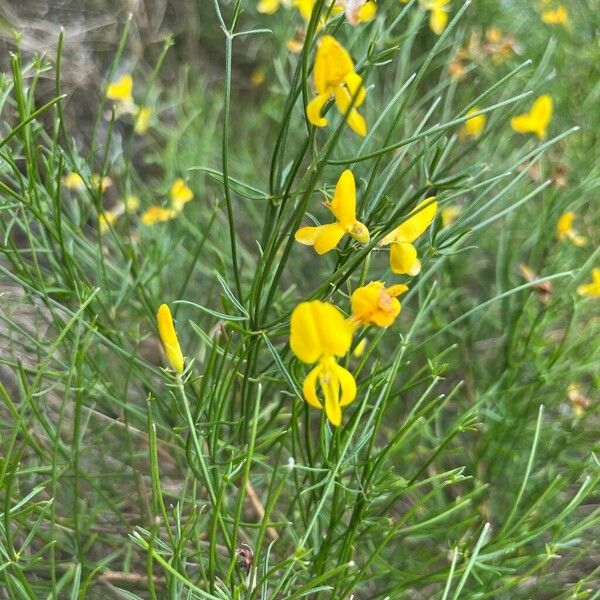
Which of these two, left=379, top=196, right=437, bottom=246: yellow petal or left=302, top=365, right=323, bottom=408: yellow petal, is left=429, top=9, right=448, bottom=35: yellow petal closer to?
left=379, top=196, right=437, bottom=246: yellow petal

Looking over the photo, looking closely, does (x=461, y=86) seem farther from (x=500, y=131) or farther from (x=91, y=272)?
(x=91, y=272)

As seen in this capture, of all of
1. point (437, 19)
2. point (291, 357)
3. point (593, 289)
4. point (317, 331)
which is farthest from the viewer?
point (437, 19)

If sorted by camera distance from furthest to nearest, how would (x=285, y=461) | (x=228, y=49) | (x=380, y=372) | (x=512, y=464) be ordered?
(x=285, y=461)
(x=512, y=464)
(x=380, y=372)
(x=228, y=49)

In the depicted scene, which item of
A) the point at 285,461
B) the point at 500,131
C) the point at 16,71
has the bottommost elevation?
the point at 285,461

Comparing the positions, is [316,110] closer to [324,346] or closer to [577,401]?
[324,346]

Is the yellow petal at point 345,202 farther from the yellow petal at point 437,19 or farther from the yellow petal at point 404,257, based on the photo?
the yellow petal at point 437,19

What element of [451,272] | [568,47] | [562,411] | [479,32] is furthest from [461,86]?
[562,411]

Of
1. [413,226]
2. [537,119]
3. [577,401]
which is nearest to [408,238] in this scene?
[413,226]
